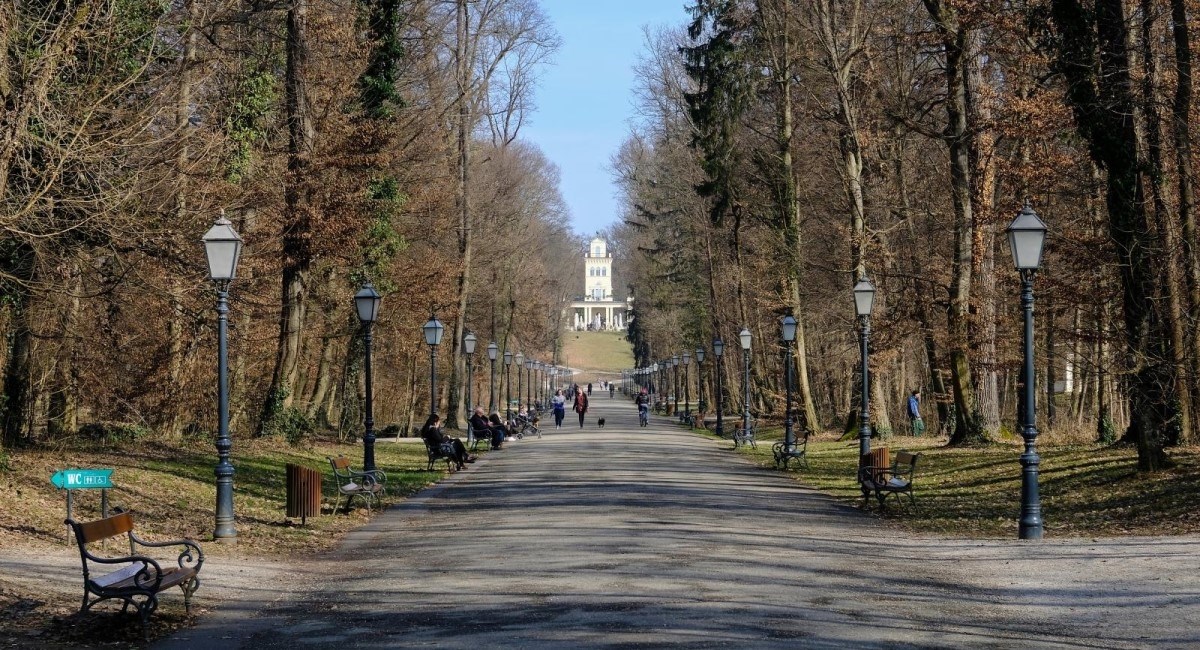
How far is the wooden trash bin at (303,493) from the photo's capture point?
1780cm

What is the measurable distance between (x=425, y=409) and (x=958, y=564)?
45301mm

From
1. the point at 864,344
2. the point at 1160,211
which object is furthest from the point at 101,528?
the point at 864,344

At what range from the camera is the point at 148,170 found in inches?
706

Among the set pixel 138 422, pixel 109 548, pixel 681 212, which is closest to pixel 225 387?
pixel 109 548

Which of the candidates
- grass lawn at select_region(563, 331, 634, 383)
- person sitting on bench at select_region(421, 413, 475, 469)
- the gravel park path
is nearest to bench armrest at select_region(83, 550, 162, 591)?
the gravel park path

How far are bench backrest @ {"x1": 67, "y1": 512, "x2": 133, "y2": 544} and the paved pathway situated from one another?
1.00 m

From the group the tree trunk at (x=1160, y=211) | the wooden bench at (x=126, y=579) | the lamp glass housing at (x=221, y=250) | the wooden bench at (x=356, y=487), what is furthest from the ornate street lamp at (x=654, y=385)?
the wooden bench at (x=126, y=579)

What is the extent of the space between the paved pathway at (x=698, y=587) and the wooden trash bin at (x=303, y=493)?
0.93m

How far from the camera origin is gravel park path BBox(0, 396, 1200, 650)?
9859 mm

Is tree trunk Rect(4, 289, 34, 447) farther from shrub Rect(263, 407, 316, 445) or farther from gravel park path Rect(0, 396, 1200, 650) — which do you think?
shrub Rect(263, 407, 316, 445)

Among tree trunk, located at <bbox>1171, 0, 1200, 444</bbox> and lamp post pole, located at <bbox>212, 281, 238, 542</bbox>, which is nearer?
lamp post pole, located at <bbox>212, 281, 238, 542</bbox>

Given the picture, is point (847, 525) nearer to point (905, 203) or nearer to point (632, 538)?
point (632, 538)

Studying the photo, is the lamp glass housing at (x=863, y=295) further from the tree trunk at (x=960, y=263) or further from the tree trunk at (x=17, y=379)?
the tree trunk at (x=17, y=379)

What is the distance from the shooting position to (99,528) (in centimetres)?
1038
